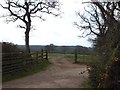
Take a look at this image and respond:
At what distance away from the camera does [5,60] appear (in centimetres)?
1994

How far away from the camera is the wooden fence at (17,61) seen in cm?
1977

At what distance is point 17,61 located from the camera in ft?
70.6

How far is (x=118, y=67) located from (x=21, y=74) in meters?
10.6

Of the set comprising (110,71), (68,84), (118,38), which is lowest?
(68,84)

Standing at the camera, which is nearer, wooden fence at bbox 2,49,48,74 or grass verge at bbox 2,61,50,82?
grass verge at bbox 2,61,50,82

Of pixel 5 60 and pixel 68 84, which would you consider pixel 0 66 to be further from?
pixel 68 84

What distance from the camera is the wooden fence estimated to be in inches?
778

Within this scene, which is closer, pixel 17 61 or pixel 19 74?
pixel 19 74

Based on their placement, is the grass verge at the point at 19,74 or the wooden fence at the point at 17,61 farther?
the wooden fence at the point at 17,61

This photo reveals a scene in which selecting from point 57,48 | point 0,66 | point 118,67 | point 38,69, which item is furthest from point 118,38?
point 57,48

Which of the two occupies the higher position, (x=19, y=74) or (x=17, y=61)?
(x=17, y=61)

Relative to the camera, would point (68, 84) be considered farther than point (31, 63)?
No

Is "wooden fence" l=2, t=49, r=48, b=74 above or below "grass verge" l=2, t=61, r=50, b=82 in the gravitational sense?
above

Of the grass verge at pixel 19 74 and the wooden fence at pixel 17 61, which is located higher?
the wooden fence at pixel 17 61
